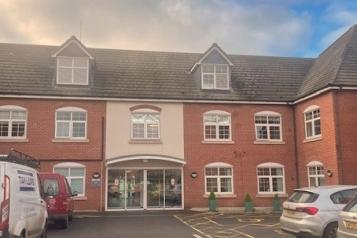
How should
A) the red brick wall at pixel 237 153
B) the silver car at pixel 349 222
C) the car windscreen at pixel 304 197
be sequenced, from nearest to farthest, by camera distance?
the silver car at pixel 349 222 < the car windscreen at pixel 304 197 < the red brick wall at pixel 237 153

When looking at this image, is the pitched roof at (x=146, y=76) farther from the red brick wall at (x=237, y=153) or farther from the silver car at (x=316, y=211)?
the silver car at (x=316, y=211)

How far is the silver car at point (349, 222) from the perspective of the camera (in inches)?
353

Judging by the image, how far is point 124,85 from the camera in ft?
84.7

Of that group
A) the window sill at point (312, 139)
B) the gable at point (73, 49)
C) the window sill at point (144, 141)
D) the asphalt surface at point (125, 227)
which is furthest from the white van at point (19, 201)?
the window sill at point (312, 139)

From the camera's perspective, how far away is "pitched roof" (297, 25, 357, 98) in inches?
885

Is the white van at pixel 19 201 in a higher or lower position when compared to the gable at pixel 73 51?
lower


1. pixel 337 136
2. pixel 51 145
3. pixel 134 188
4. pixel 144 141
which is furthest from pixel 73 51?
pixel 337 136

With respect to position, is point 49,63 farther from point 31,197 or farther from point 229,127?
point 31,197

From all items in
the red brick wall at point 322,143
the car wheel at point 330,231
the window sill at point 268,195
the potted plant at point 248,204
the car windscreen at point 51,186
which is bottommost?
the car wheel at point 330,231

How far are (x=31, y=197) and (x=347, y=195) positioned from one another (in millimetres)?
8292

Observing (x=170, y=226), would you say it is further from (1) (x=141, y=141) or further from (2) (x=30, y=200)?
(2) (x=30, y=200)

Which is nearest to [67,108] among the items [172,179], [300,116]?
[172,179]

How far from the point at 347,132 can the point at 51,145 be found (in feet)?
49.5

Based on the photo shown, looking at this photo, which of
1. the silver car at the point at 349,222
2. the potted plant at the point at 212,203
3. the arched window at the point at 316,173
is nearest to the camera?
the silver car at the point at 349,222
